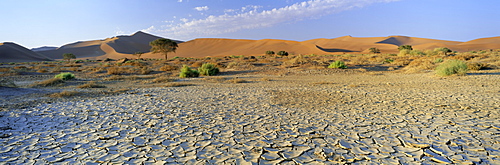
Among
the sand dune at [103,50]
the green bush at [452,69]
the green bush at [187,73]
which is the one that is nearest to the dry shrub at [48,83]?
the green bush at [187,73]

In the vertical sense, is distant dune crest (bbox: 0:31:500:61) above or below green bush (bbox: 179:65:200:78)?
above

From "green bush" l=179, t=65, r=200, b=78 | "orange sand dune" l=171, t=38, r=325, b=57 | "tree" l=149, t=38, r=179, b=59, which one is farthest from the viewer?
"orange sand dune" l=171, t=38, r=325, b=57

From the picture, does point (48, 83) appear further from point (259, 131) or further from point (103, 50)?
point (103, 50)

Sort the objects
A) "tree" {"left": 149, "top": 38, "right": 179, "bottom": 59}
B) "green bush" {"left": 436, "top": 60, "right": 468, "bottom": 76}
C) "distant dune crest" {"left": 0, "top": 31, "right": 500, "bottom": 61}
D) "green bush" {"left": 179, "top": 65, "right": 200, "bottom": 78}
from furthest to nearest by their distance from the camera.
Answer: "distant dune crest" {"left": 0, "top": 31, "right": 500, "bottom": 61}
"tree" {"left": 149, "top": 38, "right": 179, "bottom": 59}
"green bush" {"left": 179, "top": 65, "right": 200, "bottom": 78}
"green bush" {"left": 436, "top": 60, "right": 468, "bottom": 76}

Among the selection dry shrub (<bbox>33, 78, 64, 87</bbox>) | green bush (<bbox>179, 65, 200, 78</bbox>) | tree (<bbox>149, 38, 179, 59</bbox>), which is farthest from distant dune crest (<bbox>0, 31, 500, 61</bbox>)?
dry shrub (<bbox>33, 78, 64, 87</bbox>)

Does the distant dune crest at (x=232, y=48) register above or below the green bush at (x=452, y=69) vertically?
above

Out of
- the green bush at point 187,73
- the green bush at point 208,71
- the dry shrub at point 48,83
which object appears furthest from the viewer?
the green bush at point 208,71

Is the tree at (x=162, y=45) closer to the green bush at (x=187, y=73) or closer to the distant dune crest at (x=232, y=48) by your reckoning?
the distant dune crest at (x=232, y=48)

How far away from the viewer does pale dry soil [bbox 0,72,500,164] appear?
3627 mm

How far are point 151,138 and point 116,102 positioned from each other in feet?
12.0

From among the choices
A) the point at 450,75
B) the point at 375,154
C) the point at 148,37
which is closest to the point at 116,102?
the point at 375,154

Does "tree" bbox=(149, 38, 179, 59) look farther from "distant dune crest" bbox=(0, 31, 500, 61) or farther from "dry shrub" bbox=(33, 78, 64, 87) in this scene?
"dry shrub" bbox=(33, 78, 64, 87)

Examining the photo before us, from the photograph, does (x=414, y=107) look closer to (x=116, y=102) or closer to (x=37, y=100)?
(x=116, y=102)

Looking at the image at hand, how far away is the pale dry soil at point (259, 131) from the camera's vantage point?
363 cm
